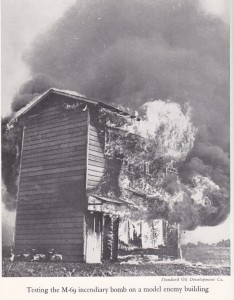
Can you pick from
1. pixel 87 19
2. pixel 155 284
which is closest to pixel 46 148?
pixel 87 19

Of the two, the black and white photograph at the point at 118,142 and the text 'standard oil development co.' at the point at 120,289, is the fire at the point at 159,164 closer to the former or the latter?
the black and white photograph at the point at 118,142

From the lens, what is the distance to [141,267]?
4961 millimetres

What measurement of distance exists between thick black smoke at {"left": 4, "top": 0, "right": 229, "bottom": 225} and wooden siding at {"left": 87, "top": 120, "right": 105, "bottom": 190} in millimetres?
409

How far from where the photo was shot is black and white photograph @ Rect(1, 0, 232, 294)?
498 cm

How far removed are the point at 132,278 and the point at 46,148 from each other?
1.66 metres

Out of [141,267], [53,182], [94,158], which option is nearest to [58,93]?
[94,158]

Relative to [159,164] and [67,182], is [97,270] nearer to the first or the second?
[67,182]

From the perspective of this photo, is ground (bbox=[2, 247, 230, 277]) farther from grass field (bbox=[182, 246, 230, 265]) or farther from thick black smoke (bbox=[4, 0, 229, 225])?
thick black smoke (bbox=[4, 0, 229, 225])

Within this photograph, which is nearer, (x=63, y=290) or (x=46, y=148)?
(x=63, y=290)

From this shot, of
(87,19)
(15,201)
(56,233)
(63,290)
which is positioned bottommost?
(63,290)

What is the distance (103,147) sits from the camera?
17.2 ft

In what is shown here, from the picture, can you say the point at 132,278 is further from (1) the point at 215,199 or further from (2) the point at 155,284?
(1) the point at 215,199

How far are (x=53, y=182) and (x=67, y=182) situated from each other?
15 centimetres

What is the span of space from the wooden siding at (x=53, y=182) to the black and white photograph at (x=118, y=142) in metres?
0.01
